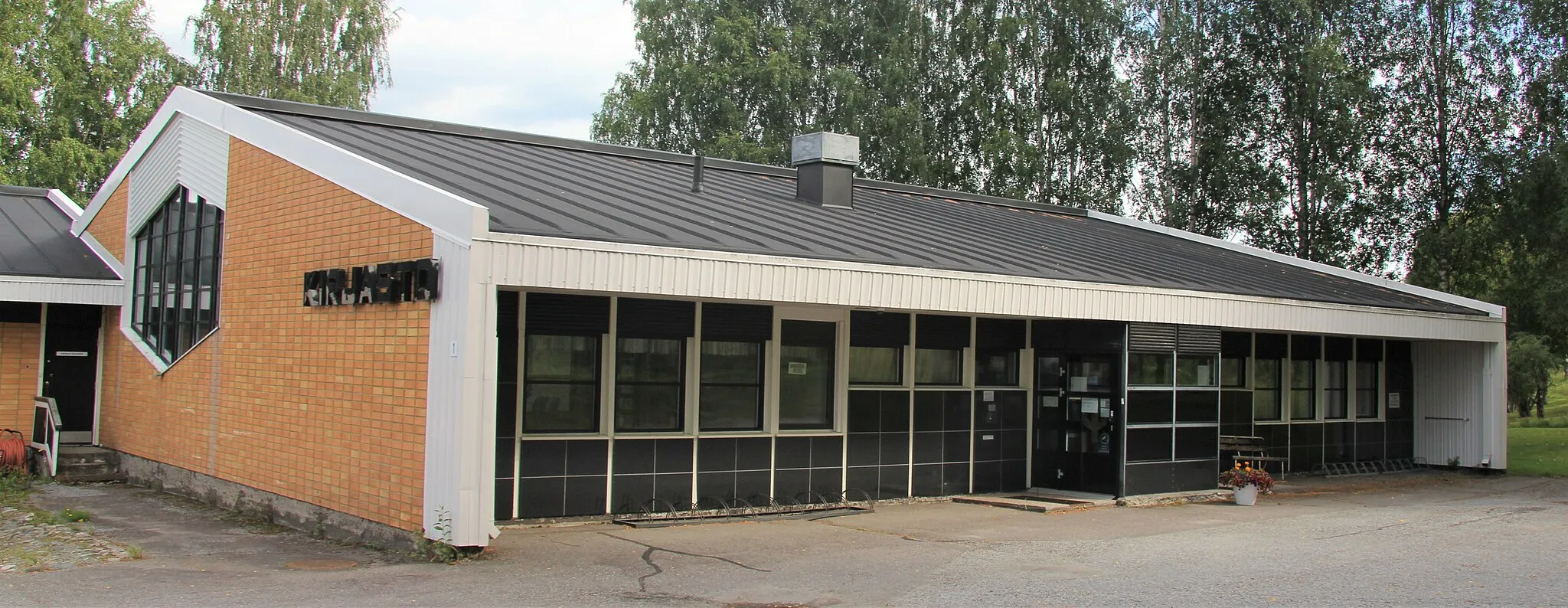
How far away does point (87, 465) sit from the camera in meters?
16.5

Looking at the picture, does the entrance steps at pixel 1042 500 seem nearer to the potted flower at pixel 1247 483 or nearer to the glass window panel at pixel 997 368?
the glass window panel at pixel 997 368

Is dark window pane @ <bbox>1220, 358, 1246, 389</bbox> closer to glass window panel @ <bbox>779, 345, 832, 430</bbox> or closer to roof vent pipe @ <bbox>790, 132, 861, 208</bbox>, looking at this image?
roof vent pipe @ <bbox>790, 132, 861, 208</bbox>

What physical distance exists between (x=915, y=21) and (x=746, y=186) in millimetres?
18983

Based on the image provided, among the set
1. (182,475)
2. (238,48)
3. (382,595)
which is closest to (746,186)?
(182,475)

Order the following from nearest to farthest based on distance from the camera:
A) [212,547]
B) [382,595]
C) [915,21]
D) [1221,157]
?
1. [382,595]
2. [212,547]
3. [1221,157]
4. [915,21]

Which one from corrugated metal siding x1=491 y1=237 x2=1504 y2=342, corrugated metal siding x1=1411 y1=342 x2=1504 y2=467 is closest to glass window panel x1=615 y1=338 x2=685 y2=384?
corrugated metal siding x1=491 y1=237 x2=1504 y2=342

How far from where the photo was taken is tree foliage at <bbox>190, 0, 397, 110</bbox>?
3594cm

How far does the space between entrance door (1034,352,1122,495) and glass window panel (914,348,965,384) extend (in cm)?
129

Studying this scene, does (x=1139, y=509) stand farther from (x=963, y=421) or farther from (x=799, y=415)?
(x=799, y=415)

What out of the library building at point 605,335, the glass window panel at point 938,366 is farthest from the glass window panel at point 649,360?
the glass window panel at point 938,366

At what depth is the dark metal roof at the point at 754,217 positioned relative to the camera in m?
11.7

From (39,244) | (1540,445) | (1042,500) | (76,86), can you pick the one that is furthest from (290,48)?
(1540,445)

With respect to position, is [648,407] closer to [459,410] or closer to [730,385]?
[730,385]

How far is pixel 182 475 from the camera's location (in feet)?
48.0
